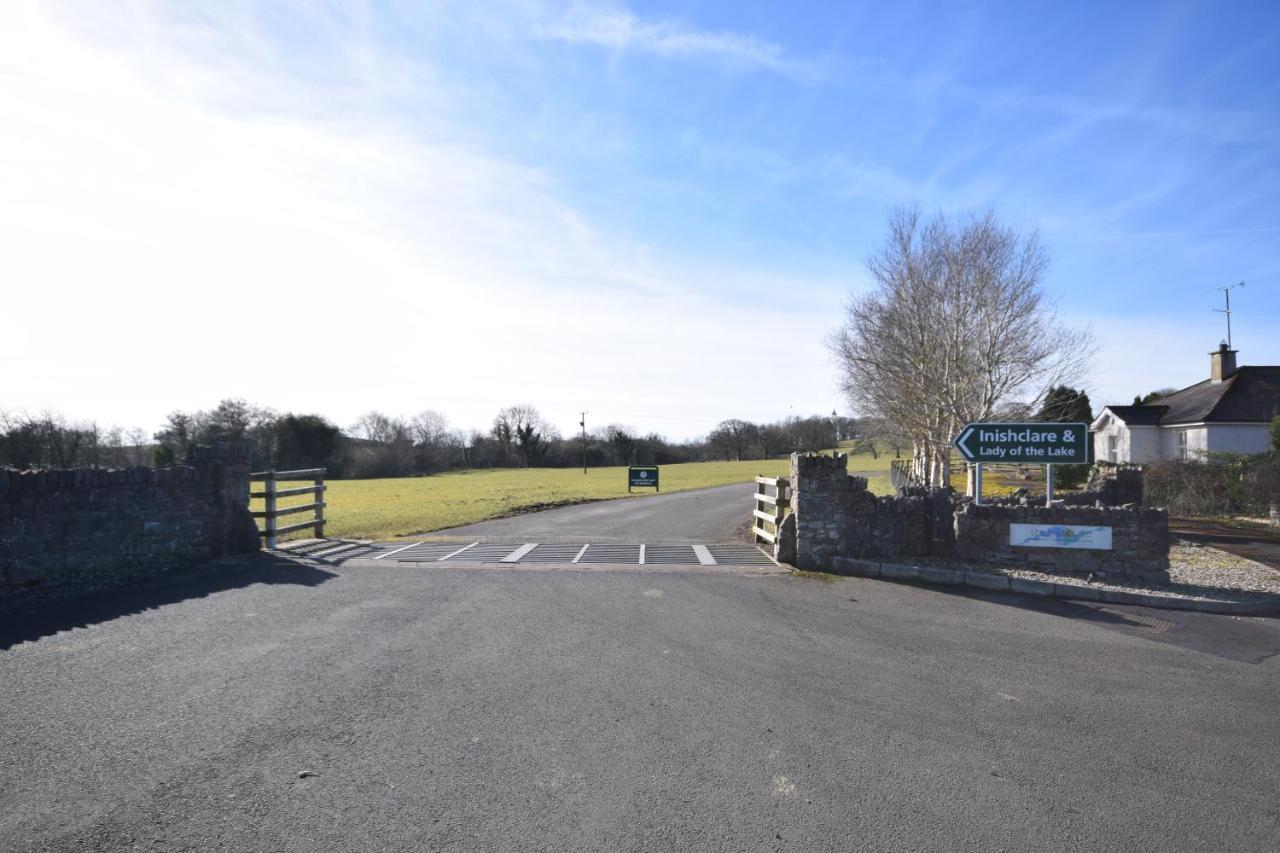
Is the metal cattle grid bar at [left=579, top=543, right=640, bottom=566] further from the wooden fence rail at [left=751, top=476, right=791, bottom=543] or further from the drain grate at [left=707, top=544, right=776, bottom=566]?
the wooden fence rail at [left=751, top=476, right=791, bottom=543]

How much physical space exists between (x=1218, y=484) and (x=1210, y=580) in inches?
500

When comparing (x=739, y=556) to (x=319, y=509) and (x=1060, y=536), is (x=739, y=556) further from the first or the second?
(x=319, y=509)

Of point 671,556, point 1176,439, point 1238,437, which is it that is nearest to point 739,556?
point 671,556

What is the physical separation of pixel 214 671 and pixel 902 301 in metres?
23.0

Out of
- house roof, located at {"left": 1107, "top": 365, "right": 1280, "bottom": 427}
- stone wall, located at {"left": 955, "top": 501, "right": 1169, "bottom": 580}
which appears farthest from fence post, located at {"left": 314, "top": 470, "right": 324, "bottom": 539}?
house roof, located at {"left": 1107, "top": 365, "right": 1280, "bottom": 427}

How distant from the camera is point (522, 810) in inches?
149

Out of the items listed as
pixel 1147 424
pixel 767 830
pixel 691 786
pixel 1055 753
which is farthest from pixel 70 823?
pixel 1147 424

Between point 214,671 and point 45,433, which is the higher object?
point 45,433

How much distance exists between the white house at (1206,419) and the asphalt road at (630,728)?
976 inches

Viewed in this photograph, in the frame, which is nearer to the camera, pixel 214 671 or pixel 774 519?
pixel 214 671

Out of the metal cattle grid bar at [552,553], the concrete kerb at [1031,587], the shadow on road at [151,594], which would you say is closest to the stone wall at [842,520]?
the concrete kerb at [1031,587]

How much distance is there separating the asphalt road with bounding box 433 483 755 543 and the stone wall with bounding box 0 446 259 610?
4624mm

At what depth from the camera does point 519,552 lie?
12.4m

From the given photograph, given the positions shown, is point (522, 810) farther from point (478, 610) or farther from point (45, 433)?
point (45, 433)
